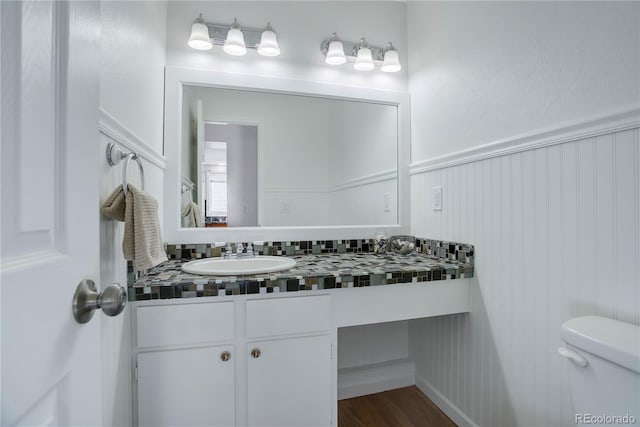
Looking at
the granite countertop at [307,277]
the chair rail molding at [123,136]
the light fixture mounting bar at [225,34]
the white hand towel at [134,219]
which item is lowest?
the granite countertop at [307,277]

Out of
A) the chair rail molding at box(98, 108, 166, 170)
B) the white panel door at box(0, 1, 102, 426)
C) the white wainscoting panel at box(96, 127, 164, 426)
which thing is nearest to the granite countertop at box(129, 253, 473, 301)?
the white wainscoting panel at box(96, 127, 164, 426)

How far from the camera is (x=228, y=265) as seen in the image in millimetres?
1511

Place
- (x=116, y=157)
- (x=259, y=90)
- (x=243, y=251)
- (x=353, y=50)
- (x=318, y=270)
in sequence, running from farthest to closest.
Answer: (x=353, y=50) → (x=259, y=90) → (x=243, y=251) → (x=318, y=270) → (x=116, y=157)

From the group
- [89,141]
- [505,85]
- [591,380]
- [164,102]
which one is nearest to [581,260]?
[591,380]

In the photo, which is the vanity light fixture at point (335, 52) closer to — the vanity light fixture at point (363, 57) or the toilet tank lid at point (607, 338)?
the vanity light fixture at point (363, 57)

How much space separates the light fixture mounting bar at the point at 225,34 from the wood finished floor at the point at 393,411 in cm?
205

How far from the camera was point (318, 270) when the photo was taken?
4.36ft

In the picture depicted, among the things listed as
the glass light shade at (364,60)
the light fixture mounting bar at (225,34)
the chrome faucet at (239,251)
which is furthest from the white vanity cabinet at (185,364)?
the glass light shade at (364,60)

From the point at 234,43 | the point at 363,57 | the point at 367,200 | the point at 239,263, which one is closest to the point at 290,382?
the point at 239,263

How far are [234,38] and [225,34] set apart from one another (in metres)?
0.08

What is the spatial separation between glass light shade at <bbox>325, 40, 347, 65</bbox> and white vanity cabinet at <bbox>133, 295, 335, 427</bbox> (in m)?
1.33

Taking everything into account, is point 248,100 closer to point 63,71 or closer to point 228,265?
point 228,265

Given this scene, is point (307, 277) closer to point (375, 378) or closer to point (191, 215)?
point (191, 215)

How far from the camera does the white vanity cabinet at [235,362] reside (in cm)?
110
